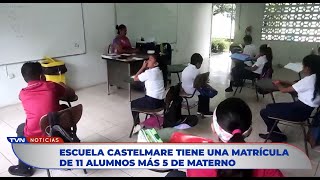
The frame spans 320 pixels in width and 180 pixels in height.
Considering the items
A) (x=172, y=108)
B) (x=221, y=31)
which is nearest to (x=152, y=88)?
(x=172, y=108)

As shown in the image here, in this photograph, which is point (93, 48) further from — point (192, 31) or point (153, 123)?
point (192, 31)

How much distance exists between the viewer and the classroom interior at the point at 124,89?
10.3 feet

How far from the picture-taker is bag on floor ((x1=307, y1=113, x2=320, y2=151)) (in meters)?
2.63

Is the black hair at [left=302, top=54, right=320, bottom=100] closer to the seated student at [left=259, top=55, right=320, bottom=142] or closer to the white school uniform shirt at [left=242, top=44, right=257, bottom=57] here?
the seated student at [left=259, top=55, right=320, bottom=142]

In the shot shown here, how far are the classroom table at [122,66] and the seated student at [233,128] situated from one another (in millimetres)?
3432

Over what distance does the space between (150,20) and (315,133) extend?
507 centimetres

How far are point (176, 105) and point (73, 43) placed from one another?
2921mm

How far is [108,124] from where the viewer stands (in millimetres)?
3541

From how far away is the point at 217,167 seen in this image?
3.70 ft

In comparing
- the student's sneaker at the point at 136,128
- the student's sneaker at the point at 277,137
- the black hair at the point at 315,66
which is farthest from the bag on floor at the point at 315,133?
the student's sneaker at the point at 136,128

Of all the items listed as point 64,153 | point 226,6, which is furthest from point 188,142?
point 226,6

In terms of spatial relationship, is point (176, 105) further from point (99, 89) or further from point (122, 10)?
point (122, 10)

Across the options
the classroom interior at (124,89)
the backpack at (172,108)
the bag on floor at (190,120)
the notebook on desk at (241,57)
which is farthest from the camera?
the notebook on desk at (241,57)

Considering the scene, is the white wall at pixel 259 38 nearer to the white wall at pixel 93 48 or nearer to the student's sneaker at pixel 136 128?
the white wall at pixel 93 48
